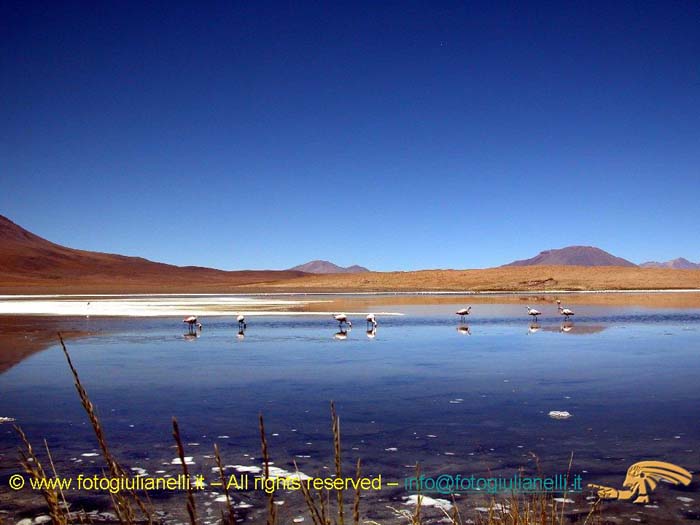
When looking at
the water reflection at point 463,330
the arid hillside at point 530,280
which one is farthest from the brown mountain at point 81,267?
the water reflection at point 463,330

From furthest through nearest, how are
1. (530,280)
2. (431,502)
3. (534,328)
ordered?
(530,280) < (534,328) < (431,502)

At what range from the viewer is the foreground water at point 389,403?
5711mm

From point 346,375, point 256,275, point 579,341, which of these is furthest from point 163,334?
point 256,275

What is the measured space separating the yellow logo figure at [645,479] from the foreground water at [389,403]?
0.32 feet

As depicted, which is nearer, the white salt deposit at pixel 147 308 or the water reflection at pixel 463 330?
the water reflection at pixel 463 330

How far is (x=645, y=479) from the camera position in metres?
5.09

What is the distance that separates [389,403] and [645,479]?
11.9ft

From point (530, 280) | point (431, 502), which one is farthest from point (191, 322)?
point (530, 280)

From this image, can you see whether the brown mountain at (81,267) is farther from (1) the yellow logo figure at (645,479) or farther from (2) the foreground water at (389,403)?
(1) the yellow logo figure at (645,479)

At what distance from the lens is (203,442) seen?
6352 mm

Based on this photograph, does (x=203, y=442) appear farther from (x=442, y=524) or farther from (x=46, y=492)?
(x=46, y=492)

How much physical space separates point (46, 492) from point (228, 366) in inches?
399

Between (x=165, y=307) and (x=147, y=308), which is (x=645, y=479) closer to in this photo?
(x=147, y=308)

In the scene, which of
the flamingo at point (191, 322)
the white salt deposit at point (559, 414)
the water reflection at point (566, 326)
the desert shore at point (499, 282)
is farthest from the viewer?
the desert shore at point (499, 282)
